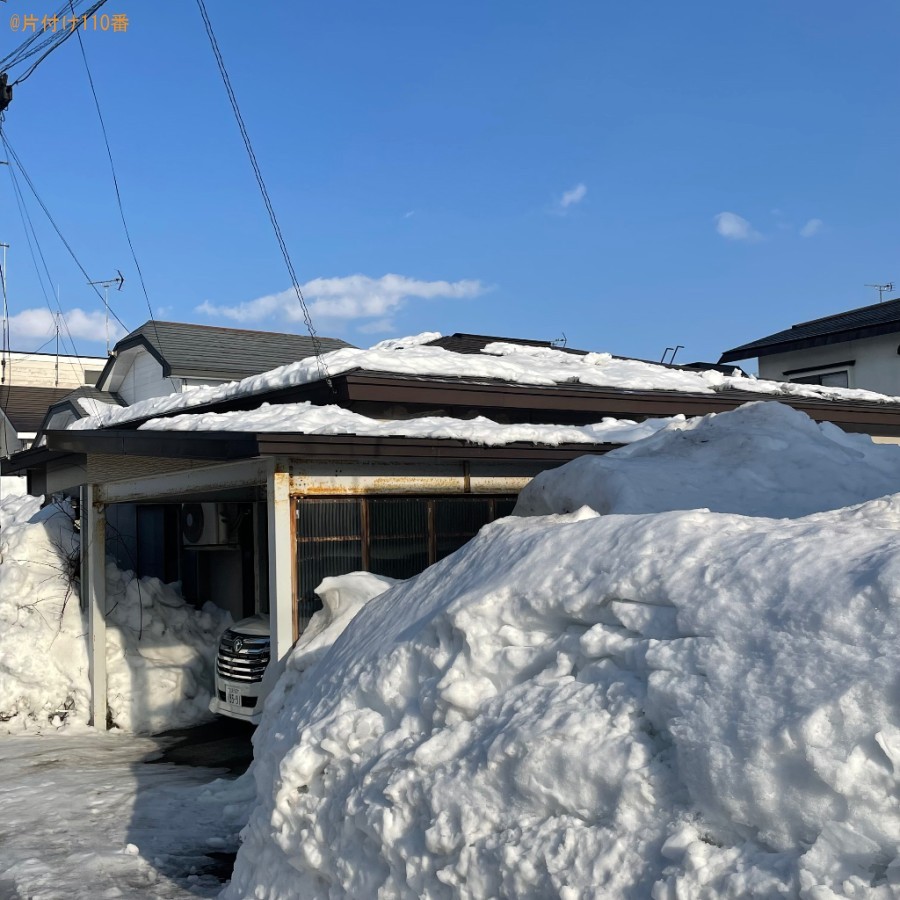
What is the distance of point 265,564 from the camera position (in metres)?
12.3

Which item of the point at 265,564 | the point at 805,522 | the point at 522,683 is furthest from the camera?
the point at 265,564

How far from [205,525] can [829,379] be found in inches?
544

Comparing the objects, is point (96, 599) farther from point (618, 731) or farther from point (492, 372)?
point (618, 731)

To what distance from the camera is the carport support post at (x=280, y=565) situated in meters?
8.04

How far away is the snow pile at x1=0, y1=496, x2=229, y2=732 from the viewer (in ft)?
36.1

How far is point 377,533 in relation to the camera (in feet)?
28.7

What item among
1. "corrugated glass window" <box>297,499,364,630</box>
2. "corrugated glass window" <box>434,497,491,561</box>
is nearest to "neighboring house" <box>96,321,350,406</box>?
"corrugated glass window" <box>434,497,491,561</box>

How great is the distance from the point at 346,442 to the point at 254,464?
107 cm

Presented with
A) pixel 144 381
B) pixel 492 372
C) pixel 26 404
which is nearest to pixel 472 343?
pixel 492 372

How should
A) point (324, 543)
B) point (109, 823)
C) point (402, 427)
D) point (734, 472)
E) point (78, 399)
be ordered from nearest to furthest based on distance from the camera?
point (109, 823)
point (734, 472)
point (324, 543)
point (402, 427)
point (78, 399)

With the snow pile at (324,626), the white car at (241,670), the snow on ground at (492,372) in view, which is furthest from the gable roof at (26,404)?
the snow pile at (324,626)

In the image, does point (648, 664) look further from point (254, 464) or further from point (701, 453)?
point (254, 464)

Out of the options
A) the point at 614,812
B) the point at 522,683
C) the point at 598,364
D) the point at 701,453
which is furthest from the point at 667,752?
the point at 598,364

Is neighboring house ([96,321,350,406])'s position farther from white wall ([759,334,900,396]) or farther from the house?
white wall ([759,334,900,396])
